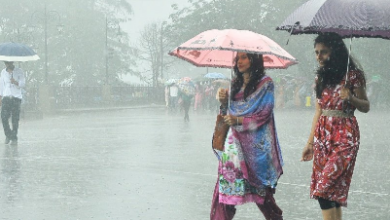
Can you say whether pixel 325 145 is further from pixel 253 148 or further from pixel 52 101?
pixel 52 101

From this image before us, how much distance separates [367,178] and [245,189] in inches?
205

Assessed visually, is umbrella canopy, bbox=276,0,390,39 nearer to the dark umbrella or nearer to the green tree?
the dark umbrella

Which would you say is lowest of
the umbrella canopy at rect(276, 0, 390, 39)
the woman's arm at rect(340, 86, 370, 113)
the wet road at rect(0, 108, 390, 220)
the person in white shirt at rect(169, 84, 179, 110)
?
the wet road at rect(0, 108, 390, 220)

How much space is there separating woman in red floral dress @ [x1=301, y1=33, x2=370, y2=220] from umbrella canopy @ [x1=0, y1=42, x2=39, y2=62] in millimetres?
10472

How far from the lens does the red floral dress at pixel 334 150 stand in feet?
17.8

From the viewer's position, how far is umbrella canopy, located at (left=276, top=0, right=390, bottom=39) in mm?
5617

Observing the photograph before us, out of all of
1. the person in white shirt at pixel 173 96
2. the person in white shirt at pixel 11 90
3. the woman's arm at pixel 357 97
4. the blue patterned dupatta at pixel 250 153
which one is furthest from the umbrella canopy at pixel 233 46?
the person in white shirt at pixel 173 96

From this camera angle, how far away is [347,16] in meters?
5.66

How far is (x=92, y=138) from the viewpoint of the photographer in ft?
58.4

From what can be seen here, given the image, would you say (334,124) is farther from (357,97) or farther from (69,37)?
(69,37)

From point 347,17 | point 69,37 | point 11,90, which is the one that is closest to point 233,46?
point 347,17

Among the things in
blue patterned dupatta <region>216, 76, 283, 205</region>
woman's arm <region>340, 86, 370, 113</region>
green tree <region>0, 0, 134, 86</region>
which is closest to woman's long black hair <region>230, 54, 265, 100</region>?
blue patterned dupatta <region>216, 76, 283, 205</region>

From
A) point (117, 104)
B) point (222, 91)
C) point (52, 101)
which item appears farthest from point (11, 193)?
point (117, 104)

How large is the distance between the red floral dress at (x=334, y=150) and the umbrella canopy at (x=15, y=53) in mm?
10556
